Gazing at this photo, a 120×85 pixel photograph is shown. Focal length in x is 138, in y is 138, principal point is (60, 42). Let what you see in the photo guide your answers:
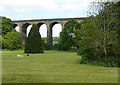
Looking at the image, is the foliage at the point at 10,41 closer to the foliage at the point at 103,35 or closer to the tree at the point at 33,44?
the tree at the point at 33,44

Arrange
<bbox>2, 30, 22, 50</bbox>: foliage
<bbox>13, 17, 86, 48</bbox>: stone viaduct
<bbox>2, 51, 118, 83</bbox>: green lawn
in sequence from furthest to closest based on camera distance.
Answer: <bbox>13, 17, 86, 48</bbox>: stone viaduct, <bbox>2, 30, 22, 50</bbox>: foliage, <bbox>2, 51, 118, 83</bbox>: green lawn

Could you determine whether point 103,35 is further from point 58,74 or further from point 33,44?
point 33,44

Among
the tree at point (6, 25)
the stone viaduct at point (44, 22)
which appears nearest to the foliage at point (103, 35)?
the stone viaduct at point (44, 22)

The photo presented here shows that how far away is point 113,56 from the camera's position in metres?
12.9

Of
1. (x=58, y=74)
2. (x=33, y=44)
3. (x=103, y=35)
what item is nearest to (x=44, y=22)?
(x=33, y=44)

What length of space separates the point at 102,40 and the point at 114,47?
125cm

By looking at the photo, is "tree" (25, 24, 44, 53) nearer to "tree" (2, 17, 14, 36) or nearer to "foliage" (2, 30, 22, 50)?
"foliage" (2, 30, 22, 50)

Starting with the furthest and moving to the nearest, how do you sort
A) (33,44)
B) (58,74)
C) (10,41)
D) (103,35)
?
(10,41) < (33,44) < (103,35) < (58,74)

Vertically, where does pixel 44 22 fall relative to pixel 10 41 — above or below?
above

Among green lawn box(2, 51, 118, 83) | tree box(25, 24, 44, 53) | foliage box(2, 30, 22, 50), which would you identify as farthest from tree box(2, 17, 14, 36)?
green lawn box(2, 51, 118, 83)

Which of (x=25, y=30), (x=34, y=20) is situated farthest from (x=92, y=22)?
(x=25, y=30)

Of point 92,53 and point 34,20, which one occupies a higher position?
point 34,20

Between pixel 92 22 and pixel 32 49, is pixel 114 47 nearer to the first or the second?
pixel 92 22

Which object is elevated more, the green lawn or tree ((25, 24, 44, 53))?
tree ((25, 24, 44, 53))
